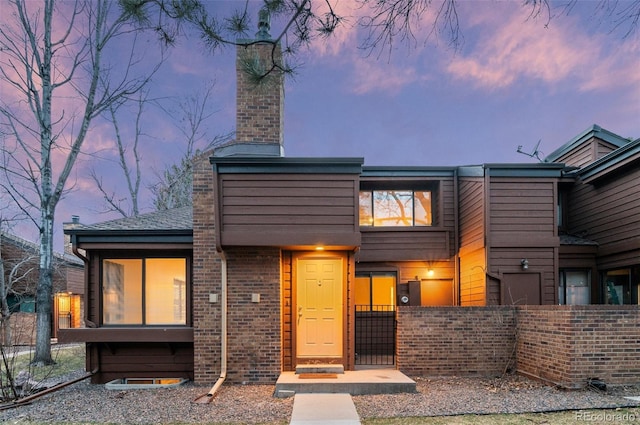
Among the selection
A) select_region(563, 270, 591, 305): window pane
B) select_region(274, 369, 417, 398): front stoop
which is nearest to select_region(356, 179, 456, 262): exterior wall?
select_region(563, 270, 591, 305): window pane

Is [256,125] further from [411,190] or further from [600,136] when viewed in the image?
[600,136]

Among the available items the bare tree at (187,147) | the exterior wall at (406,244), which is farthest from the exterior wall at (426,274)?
the bare tree at (187,147)

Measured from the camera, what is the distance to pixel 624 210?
9688 millimetres

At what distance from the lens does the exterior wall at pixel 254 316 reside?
723 cm

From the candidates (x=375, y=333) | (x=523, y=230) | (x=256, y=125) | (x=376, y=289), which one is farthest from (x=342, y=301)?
(x=523, y=230)

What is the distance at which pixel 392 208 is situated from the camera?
35.9 ft

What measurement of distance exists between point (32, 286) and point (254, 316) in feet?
43.0

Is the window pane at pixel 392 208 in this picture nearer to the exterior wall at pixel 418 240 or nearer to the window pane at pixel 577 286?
the exterior wall at pixel 418 240

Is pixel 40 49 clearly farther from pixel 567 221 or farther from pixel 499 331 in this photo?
pixel 567 221

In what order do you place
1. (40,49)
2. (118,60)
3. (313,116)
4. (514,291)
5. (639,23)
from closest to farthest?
(639,23) → (514,291) → (40,49) → (118,60) → (313,116)

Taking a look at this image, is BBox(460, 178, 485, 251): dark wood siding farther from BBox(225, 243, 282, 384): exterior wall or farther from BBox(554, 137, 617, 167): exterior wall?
BBox(225, 243, 282, 384): exterior wall

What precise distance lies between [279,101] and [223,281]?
3.73m

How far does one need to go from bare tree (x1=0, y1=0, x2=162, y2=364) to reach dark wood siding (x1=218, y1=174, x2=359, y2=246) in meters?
7.00

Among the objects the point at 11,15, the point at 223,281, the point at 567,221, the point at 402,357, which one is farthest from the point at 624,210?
the point at 11,15
